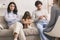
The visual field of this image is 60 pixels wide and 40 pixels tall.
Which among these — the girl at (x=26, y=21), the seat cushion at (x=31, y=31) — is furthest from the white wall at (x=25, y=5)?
the seat cushion at (x=31, y=31)

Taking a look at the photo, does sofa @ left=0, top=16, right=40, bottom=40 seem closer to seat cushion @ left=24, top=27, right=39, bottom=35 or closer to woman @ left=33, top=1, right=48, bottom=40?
seat cushion @ left=24, top=27, right=39, bottom=35

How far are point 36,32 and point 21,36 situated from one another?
309 mm

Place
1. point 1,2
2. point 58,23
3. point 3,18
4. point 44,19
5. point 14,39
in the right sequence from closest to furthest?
1. point 58,23
2. point 14,39
3. point 44,19
4. point 3,18
5. point 1,2

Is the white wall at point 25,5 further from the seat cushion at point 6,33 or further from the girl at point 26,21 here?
the seat cushion at point 6,33

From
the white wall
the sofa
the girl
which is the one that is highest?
the white wall

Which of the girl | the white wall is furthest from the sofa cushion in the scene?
the white wall

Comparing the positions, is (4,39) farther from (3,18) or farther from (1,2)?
(1,2)

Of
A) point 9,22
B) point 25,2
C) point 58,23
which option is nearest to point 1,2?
point 25,2

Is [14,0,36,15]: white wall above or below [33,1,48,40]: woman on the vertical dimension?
above

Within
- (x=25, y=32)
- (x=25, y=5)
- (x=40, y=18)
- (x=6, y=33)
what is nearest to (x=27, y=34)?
(x=25, y=32)

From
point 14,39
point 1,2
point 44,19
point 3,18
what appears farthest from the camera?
point 1,2

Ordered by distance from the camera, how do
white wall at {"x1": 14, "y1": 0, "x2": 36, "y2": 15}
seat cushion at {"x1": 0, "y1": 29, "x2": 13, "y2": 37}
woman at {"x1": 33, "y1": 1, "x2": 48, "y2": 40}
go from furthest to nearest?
white wall at {"x1": 14, "y1": 0, "x2": 36, "y2": 15} → woman at {"x1": 33, "y1": 1, "x2": 48, "y2": 40} → seat cushion at {"x1": 0, "y1": 29, "x2": 13, "y2": 37}

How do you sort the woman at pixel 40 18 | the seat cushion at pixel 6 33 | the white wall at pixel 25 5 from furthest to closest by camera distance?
the white wall at pixel 25 5 → the woman at pixel 40 18 → the seat cushion at pixel 6 33

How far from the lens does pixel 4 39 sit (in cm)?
317
